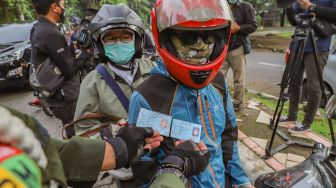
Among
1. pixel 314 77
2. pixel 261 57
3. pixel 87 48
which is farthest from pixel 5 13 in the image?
pixel 314 77

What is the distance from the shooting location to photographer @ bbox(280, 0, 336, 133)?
333cm

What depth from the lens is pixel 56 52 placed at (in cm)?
294

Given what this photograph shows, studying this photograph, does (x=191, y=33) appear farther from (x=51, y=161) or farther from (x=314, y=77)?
(x=314, y=77)

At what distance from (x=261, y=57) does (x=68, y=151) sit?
43.6 feet

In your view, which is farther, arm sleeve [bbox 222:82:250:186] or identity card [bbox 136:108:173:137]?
arm sleeve [bbox 222:82:250:186]

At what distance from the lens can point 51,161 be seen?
0.73 metres

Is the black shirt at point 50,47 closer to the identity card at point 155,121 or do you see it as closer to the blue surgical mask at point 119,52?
the blue surgical mask at point 119,52

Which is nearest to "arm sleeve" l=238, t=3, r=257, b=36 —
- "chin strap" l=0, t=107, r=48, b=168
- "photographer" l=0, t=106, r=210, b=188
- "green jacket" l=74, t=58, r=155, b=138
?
"green jacket" l=74, t=58, r=155, b=138

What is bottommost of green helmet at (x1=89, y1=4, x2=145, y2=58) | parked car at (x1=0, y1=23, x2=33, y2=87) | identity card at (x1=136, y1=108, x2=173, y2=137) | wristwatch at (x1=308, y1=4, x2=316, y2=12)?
parked car at (x1=0, y1=23, x2=33, y2=87)

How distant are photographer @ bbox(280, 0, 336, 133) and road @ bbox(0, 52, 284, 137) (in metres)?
3.36

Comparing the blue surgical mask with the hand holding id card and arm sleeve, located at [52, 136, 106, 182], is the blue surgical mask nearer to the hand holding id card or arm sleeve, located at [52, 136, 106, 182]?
the hand holding id card

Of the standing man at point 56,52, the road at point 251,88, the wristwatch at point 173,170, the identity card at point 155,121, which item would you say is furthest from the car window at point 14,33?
the wristwatch at point 173,170

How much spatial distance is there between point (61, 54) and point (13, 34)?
6.55m

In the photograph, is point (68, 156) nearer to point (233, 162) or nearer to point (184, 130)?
point (184, 130)
